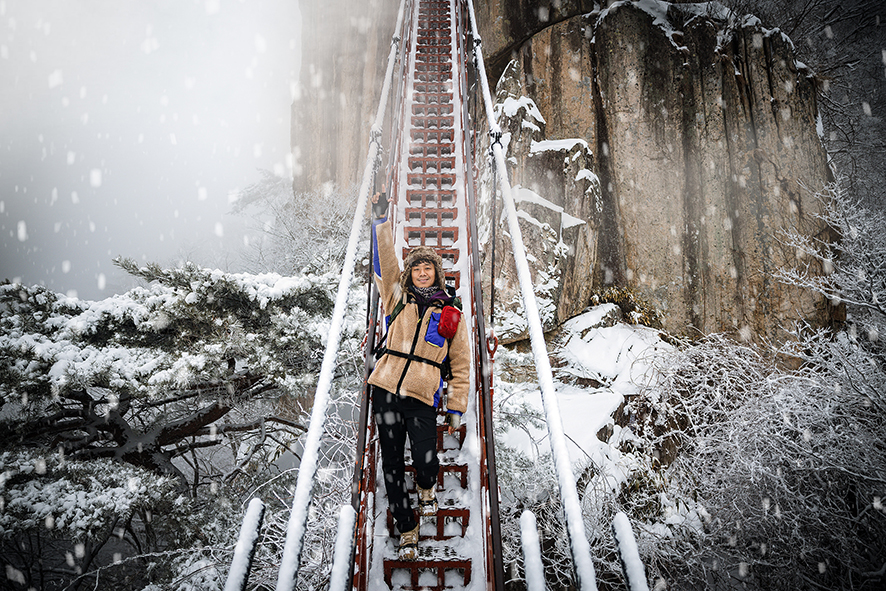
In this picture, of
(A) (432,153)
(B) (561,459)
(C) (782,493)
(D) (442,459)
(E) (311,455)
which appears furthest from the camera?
(A) (432,153)

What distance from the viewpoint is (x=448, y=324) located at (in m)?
2.29

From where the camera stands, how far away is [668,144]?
29.2 ft

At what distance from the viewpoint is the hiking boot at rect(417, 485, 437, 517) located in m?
2.23

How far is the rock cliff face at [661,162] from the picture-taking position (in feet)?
27.0

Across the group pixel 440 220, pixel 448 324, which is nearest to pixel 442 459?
pixel 448 324

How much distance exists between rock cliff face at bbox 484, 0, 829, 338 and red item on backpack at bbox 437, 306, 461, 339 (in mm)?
6292

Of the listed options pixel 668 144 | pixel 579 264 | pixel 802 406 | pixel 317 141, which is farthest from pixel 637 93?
pixel 317 141

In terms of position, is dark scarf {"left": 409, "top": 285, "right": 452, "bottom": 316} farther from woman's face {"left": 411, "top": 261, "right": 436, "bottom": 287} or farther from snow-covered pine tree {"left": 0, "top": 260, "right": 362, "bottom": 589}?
snow-covered pine tree {"left": 0, "top": 260, "right": 362, "bottom": 589}

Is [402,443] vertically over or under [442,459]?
over

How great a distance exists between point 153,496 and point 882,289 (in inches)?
429

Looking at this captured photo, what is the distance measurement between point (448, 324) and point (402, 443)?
0.78 metres

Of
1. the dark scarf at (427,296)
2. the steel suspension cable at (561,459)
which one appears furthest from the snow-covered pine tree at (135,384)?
the steel suspension cable at (561,459)

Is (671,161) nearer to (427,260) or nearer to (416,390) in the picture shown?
(427,260)

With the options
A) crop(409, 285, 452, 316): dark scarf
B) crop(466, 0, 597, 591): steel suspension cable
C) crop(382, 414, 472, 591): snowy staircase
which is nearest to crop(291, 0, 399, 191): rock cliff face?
crop(409, 285, 452, 316): dark scarf
